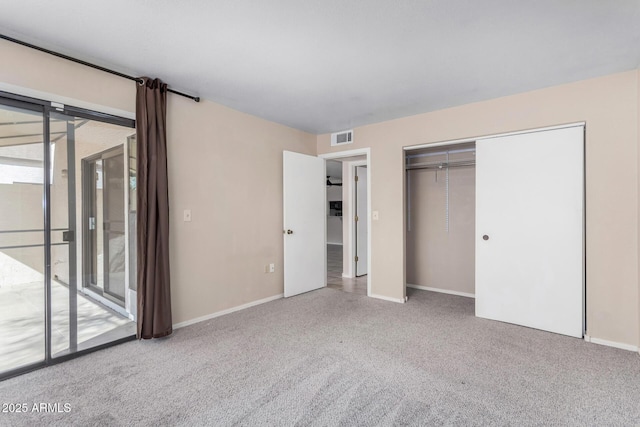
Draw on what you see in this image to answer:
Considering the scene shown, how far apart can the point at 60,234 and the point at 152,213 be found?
674 mm

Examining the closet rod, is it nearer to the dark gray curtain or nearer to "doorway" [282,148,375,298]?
"doorway" [282,148,375,298]

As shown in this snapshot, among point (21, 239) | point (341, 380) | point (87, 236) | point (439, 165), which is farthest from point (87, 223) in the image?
point (439, 165)

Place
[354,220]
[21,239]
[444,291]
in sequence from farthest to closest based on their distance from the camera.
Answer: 1. [354,220]
2. [444,291]
3. [21,239]

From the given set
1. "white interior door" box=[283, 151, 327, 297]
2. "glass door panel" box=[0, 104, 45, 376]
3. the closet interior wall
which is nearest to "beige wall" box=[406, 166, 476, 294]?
the closet interior wall

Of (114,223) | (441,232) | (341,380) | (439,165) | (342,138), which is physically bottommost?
(341,380)

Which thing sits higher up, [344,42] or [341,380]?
[344,42]

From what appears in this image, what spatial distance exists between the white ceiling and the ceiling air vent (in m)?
1.28

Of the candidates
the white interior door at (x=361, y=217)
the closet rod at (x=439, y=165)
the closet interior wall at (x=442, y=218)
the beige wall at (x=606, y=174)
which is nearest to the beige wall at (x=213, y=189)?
the white interior door at (x=361, y=217)

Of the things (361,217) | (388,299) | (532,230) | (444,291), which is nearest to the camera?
(532,230)

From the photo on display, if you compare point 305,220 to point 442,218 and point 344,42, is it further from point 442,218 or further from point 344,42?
point 344,42

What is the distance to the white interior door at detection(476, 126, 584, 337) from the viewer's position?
3.01m

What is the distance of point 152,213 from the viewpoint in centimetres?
284

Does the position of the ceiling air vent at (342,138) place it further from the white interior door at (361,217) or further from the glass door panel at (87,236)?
the glass door panel at (87,236)

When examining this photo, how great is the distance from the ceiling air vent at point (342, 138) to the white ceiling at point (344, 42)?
1280mm
